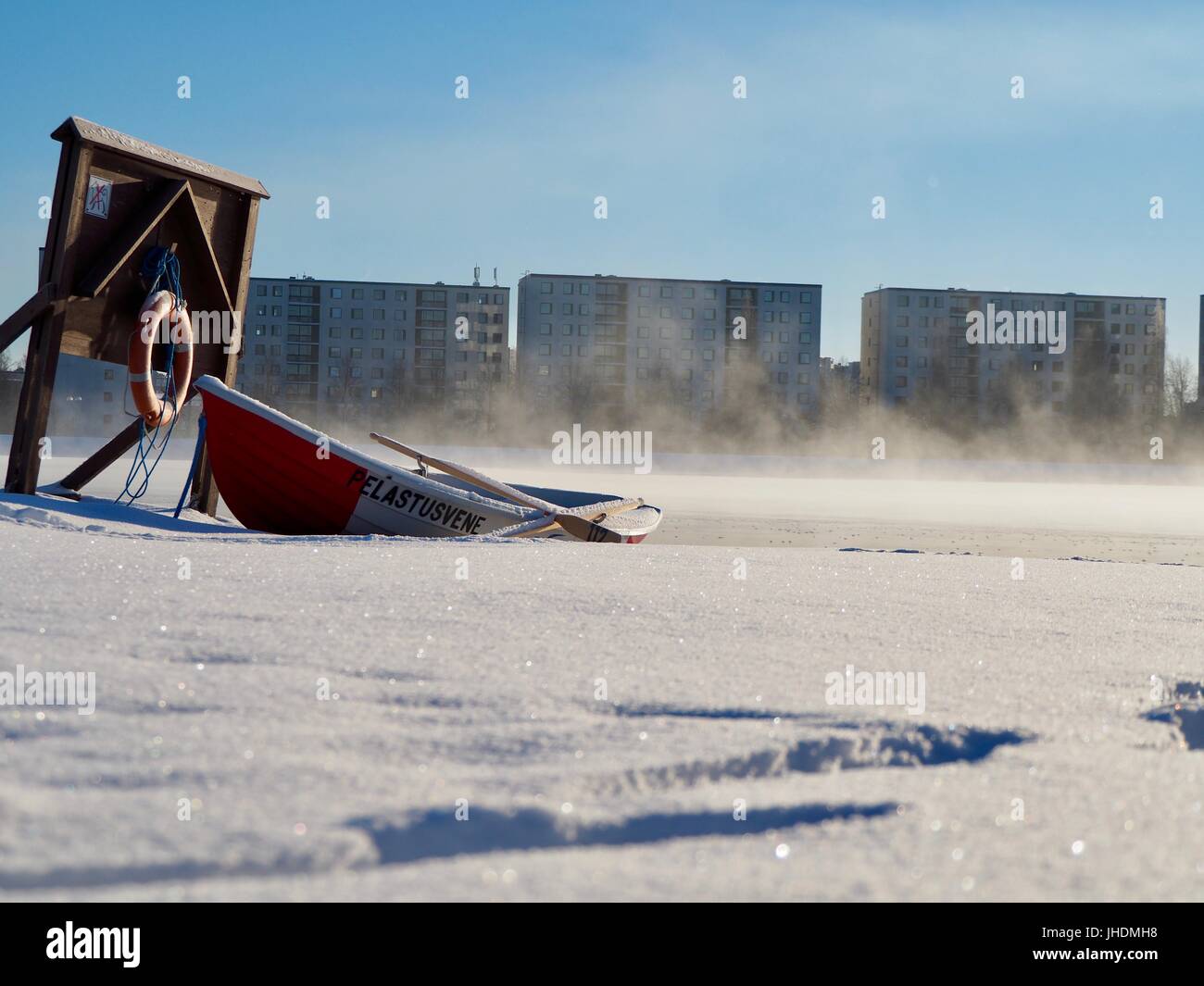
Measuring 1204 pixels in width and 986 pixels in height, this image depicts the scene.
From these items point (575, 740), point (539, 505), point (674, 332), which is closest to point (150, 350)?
point (539, 505)

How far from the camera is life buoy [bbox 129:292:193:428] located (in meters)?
7.07

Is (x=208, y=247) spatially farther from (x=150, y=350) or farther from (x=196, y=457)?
(x=196, y=457)

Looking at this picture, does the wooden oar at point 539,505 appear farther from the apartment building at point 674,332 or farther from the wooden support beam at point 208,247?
the apartment building at point 674,332

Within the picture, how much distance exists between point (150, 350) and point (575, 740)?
20.6 ft

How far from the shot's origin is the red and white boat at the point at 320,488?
656 centimetres

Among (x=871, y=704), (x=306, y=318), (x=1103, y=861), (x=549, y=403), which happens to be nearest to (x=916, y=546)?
(x=871, y=704)

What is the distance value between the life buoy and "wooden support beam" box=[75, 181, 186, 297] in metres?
0.34

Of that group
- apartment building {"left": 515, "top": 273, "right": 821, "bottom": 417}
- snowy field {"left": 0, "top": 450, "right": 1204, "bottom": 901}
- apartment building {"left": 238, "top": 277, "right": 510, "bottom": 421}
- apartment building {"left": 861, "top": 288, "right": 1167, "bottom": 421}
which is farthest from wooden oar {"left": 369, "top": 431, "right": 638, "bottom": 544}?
apartment building {"left": 861, "top": 288, "right": 1167, "bottom": 421}

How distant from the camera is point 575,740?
1891mm

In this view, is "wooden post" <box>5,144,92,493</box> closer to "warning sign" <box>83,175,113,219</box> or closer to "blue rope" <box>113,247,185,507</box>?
A: "warning sign" <box>83,175,113,219</box>

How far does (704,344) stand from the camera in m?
80.5
